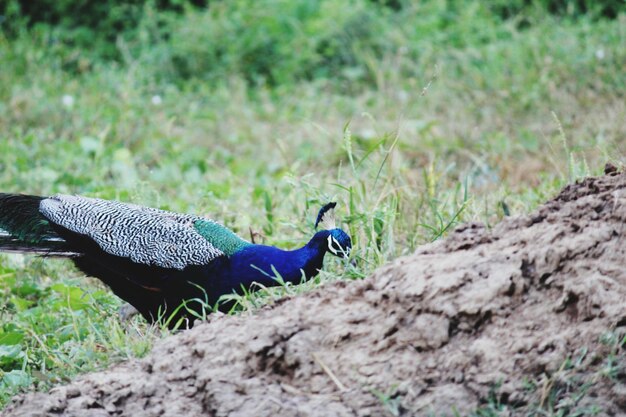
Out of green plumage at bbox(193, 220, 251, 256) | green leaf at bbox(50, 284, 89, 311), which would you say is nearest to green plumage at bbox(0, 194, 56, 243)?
green leaf at bbox(50, 284, 89, 311)

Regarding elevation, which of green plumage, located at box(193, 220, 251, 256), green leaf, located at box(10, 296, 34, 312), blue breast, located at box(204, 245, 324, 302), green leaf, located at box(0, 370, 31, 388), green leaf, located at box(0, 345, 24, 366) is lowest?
green leaf, located at box(10, 296, 34, 312)

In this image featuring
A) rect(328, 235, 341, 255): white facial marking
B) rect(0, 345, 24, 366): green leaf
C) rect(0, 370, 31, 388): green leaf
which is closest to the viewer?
rect(0, 370, 31, 388): green leaf

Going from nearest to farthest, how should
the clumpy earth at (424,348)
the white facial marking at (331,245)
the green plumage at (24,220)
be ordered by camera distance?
the clumpy earth at (424,348), the white facial marking at (331,245), the green plumage at (24,220)

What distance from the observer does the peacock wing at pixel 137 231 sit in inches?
161

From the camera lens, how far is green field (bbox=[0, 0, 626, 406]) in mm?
4441

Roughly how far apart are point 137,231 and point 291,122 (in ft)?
12.4

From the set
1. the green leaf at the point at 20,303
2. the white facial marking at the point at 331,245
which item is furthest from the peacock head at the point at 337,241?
the green leaf at the point at 20,303

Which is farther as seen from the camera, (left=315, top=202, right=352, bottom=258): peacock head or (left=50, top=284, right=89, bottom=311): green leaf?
(left=50, top=284, right=89, bottom=311): green leaf

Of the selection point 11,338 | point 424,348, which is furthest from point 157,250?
point 424,348

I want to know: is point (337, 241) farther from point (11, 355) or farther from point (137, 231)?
point (11, 355)

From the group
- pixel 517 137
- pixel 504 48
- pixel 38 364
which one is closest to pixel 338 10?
pixel 504 48

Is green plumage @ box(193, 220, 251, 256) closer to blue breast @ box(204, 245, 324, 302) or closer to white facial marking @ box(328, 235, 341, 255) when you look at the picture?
blue breast @ box(204, 245, 324, 302)

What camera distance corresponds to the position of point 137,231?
4188 millimetres

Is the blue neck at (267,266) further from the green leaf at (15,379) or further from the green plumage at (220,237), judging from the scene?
the green leaf at (15,379)
